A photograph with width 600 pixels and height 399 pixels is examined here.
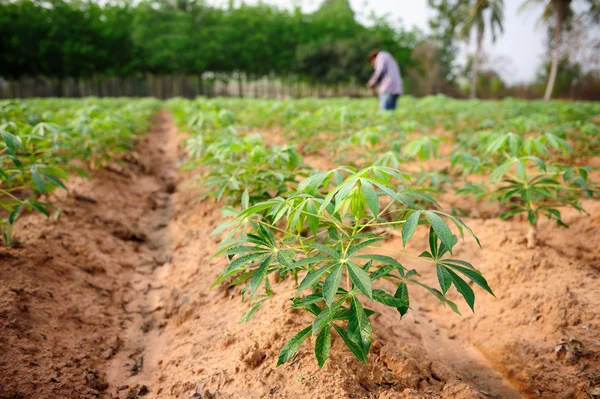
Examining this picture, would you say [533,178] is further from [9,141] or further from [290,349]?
[9,141]

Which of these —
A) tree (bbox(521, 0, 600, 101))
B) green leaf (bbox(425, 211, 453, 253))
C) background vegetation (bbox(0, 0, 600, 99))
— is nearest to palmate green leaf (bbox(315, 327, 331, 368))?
green leaf (bbox(425, 211, 453, 253))

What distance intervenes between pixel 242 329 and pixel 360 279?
758 millimetres

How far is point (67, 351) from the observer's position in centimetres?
158

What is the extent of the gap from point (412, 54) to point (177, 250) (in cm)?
3250

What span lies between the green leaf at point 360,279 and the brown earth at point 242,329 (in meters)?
0.40

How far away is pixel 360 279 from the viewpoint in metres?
1.01

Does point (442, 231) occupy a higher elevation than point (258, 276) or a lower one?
A: higher

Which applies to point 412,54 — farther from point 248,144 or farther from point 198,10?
point 248,144

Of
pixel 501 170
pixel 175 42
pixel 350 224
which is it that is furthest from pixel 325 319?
pixel 175 42

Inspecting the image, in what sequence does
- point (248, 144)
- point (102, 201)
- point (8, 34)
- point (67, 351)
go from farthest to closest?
point (8, 34)
point (102, 201)
point (248, 144)
point (67, 351)

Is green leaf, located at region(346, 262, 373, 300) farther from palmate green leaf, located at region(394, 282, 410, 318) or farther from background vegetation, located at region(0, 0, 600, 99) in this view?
background vegetation, located at region(0, 0, 600, 99)

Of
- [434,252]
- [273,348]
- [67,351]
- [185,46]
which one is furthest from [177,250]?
[185,46]

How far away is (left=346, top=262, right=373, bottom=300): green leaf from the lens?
3.19ft

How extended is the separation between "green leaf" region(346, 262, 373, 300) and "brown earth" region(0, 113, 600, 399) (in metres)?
0.40
